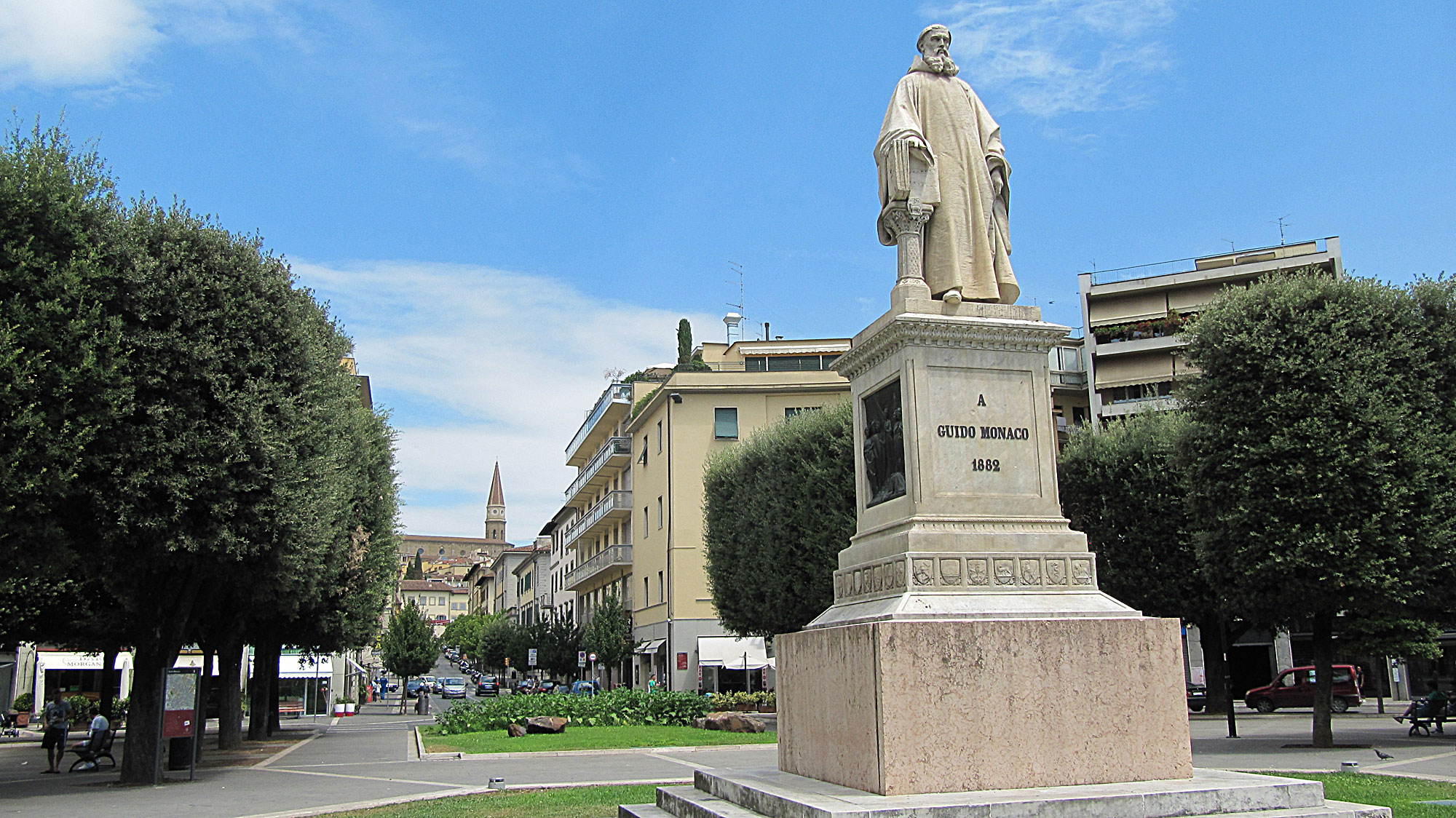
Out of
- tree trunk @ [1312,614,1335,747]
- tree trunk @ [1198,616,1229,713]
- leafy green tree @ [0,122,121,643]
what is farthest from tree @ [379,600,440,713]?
tree trunk @ [1312,614,1335,747]

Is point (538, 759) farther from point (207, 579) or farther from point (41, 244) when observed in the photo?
Result: point (41, 244)

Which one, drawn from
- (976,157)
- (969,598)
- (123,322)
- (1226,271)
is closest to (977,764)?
(969,598)

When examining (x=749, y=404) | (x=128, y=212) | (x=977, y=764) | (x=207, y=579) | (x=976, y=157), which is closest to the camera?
(x=977, y=764)

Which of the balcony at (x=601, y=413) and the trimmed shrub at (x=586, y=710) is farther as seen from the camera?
the balcony at (x=601, y=413)

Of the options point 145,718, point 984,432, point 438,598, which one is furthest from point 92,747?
point 438,598

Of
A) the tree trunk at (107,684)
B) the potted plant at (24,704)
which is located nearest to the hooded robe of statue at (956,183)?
the tree trunk at (107,684)

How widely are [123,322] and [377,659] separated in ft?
322

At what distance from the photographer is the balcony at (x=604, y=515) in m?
56.4

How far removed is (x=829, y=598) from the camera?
29734mm

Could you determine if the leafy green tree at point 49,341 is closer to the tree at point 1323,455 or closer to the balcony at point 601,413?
the tree at point 1323,455

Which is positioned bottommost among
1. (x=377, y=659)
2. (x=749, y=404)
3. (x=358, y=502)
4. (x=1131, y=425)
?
(x=377, y=659)

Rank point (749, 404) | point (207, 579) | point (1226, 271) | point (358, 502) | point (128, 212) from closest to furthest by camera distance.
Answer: point (128, 212)
point (207, 579)
point (358, 502)
point (749, 404)
point (1226, 271)

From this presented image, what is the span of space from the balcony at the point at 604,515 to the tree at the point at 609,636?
20.3ft

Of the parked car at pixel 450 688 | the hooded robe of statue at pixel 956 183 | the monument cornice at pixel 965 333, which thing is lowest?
the parked car at pixel 450 688
